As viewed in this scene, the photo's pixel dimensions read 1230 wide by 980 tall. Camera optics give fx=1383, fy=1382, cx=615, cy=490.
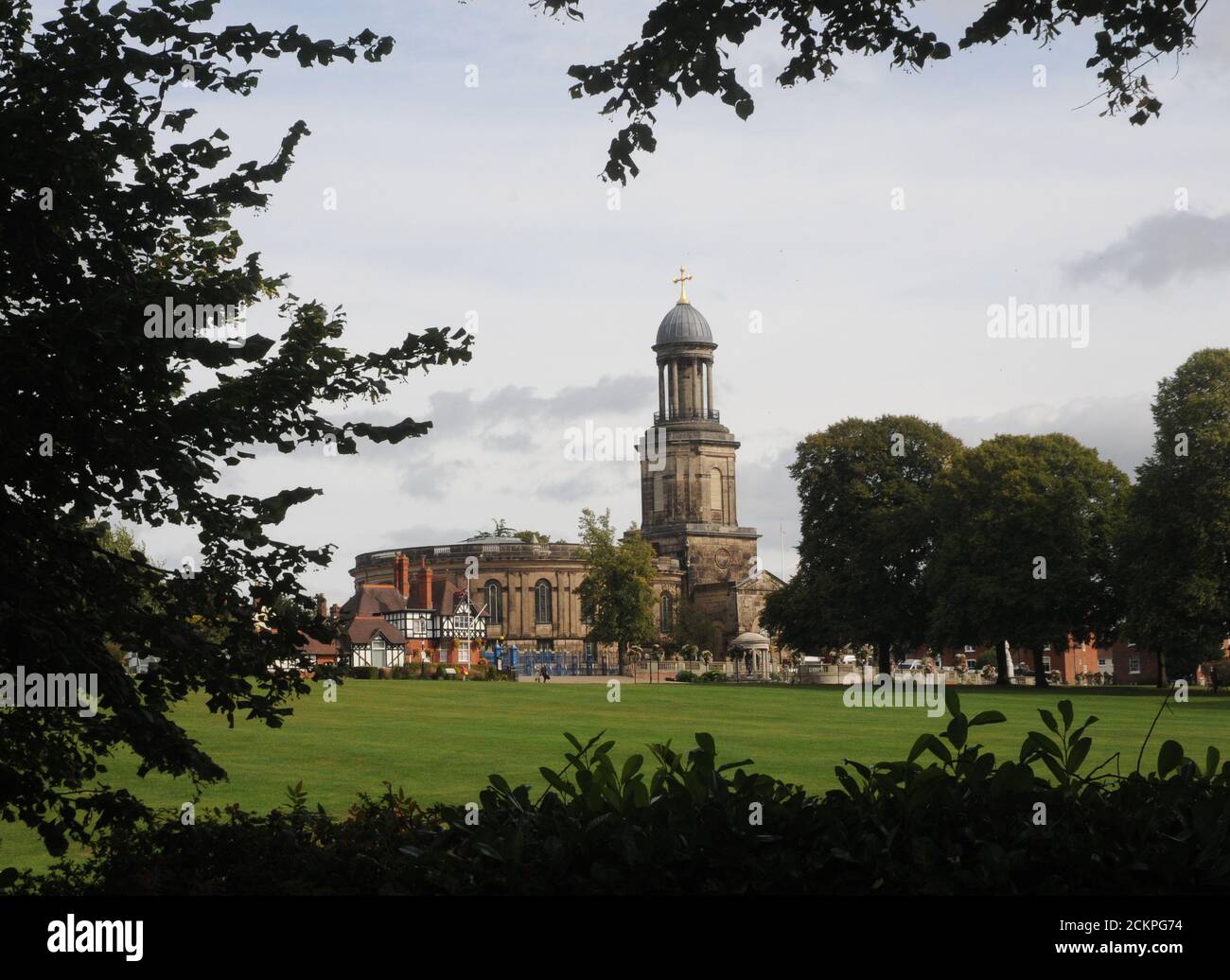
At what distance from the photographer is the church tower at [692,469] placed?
436 feet

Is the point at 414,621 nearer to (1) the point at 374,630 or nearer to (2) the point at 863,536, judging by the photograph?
(1) the point at 374,630

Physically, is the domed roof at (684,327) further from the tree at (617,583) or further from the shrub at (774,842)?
the shrub at (774,842)

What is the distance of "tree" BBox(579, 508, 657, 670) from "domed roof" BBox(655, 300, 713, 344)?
48617 millimetres

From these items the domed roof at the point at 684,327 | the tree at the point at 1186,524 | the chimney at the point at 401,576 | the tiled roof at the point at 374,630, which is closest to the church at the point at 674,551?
the domed roof at the point at 684,327

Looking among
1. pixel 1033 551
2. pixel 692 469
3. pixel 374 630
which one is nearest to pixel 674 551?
pixel 692 469

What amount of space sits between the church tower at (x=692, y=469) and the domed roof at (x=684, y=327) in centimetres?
9

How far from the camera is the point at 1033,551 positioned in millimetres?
63125

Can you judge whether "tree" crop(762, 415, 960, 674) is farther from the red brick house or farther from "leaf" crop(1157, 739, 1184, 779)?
"leaf" crop(1157, 739, 1184, 779)

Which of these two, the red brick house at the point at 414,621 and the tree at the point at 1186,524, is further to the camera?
the red brick house at the point at 414,621

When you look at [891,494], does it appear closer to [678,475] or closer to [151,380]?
[678,475]

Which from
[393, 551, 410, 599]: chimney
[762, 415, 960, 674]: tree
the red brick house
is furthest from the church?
[762, 415, 960, 674]: tree

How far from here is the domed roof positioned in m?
132

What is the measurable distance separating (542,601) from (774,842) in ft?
428
